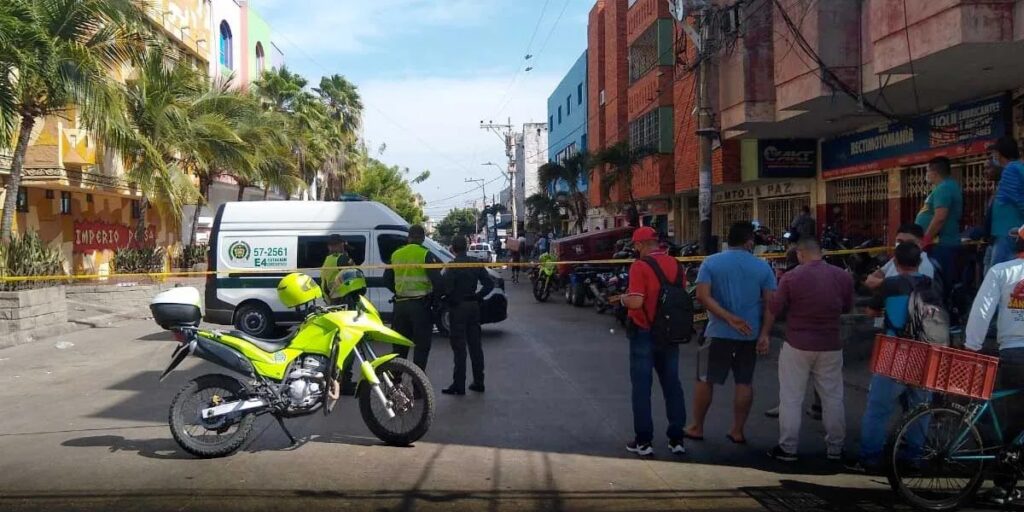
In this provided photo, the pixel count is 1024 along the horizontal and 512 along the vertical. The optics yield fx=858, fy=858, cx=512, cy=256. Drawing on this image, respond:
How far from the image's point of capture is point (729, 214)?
26.2m

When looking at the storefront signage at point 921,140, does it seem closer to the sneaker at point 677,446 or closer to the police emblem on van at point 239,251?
the sneaker at point 677,446

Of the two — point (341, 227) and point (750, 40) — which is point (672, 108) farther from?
point (341, 227)

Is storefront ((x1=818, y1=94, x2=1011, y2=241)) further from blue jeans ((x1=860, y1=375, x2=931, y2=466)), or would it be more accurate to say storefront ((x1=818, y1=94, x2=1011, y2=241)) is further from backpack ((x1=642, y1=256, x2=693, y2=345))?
backpack ((x1=642, y1=256, x2=693, y2=345))

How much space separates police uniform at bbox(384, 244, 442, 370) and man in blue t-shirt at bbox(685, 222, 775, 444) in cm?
310

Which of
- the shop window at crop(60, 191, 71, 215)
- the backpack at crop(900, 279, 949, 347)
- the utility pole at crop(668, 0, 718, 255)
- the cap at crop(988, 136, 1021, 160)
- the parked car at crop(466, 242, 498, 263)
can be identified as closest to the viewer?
the backpack at crop(900, 279, 949, 347)

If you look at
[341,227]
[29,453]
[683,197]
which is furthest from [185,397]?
[683,197]

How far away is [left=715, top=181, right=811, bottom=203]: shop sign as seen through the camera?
2075 cm

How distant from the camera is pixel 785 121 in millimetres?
16734

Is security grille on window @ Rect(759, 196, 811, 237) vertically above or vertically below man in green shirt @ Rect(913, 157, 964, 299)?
above

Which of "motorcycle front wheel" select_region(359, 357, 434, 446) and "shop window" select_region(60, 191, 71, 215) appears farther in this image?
"shop window" select_region(60, 191, 71, 215)

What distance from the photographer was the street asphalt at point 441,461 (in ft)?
18.0

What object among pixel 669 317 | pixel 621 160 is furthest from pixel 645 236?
pixel 621 160

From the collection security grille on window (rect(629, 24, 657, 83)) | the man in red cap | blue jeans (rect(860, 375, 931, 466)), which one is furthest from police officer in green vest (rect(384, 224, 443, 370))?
security grille on window (rect(629, 24, 657, 83))

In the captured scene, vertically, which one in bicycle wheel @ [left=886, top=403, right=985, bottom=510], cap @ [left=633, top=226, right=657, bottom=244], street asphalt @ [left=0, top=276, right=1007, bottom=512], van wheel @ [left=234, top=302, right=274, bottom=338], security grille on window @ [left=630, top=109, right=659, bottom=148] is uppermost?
security grille on window @ [left=630, top=109, right=659, bottom=148]
